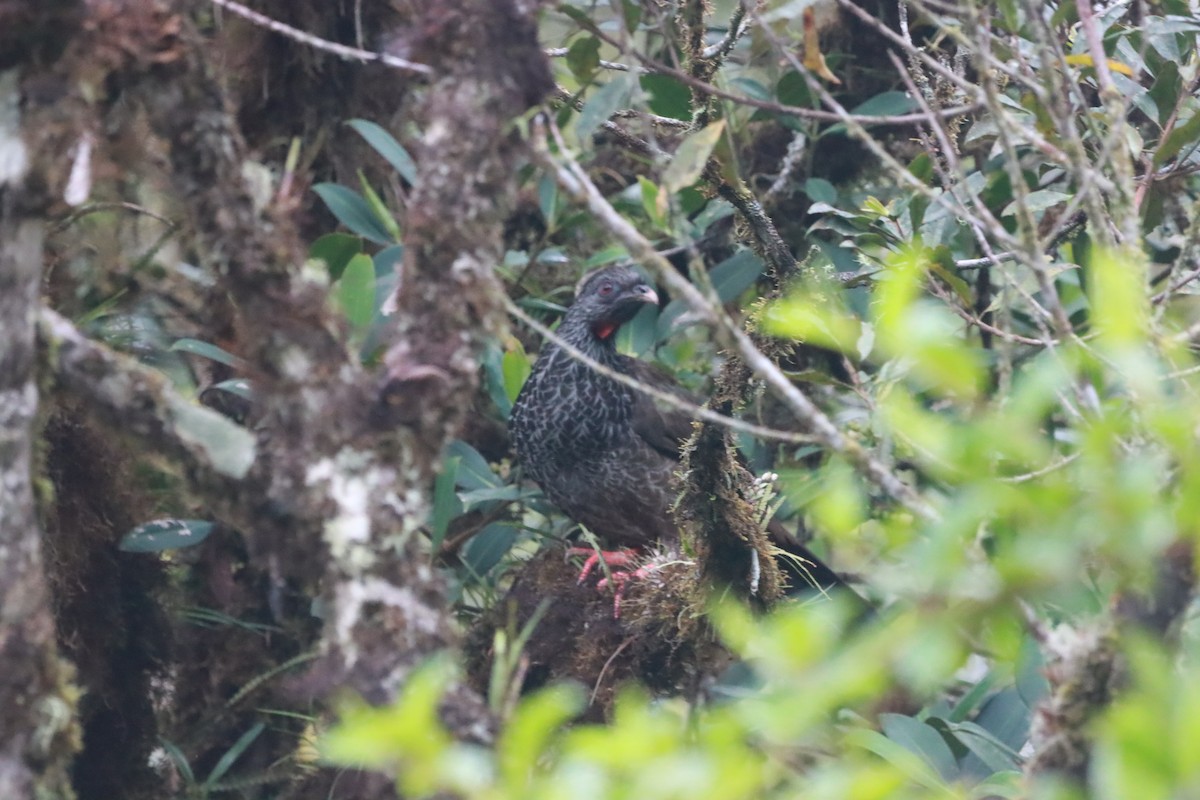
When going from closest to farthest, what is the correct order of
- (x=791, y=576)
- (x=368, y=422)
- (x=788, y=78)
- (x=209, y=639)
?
(x=368, y=422), (x=209, y=639), (x=788, y=78), (x=791, y=576)

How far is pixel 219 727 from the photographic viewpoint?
360 cm

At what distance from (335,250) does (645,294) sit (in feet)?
5.62

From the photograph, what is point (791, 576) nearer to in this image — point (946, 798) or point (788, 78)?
point (788, 78)

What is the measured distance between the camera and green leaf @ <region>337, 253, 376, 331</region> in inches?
108

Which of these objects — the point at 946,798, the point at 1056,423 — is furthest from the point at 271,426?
the point at 1056,423

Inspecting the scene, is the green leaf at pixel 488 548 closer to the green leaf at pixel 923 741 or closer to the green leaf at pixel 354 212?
the green leaf at pixel 354 212

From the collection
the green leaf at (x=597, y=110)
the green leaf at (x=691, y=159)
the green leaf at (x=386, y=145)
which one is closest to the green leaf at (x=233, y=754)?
the green leaf at (x=386, y=145)

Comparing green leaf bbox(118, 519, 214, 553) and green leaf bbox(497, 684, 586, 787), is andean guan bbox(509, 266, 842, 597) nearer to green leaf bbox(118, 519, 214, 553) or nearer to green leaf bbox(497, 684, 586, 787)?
green leaf bbox(118, 519, 214, 553)

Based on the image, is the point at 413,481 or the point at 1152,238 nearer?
the point at 413,481

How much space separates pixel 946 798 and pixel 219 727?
7.83 ft

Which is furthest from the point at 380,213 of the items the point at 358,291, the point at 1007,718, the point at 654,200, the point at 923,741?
the point at 1007,718

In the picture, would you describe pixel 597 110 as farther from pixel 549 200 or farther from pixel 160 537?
pixel 160 537

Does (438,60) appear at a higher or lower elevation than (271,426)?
higher

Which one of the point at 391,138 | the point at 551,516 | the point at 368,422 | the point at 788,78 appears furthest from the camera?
the point at 551,516
